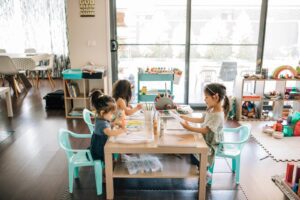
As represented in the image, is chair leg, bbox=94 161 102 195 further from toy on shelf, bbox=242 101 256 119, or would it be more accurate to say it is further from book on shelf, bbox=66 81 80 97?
toy on shelf, bbox=242 101 256 119

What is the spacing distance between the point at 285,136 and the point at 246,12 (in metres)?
2.10

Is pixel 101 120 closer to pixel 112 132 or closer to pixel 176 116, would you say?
pixel 112 132

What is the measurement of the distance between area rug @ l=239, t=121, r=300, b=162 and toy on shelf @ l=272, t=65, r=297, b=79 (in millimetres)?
904

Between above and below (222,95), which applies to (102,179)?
below

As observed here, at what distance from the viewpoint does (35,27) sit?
7137mm

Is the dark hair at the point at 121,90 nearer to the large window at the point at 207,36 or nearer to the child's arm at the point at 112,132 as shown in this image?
the child's arm at the point at 112,132

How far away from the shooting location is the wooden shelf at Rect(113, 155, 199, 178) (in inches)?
86.8

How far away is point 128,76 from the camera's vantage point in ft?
16.2

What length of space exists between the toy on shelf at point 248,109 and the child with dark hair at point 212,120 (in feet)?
7.21

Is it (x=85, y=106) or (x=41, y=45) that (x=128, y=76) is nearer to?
(x=85, y=106)

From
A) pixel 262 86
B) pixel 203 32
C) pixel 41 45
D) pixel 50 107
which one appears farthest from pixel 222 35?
pixel 41 45

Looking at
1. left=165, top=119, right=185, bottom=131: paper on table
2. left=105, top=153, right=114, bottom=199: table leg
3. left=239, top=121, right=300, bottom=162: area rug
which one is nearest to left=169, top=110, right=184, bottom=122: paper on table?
left=165, top=119, right=185, bottom=131: paper on table

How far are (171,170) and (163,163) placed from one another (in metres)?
0.15

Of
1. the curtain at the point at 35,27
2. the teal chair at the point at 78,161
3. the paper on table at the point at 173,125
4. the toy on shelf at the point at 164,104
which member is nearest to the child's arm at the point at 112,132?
the teal chair at the point at 78,161
